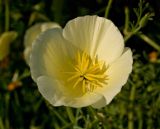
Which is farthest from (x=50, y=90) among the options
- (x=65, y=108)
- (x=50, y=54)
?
(x=65, y=108)

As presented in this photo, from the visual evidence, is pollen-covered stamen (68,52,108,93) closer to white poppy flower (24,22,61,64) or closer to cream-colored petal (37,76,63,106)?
cream-colored petal (37,76,63,106)

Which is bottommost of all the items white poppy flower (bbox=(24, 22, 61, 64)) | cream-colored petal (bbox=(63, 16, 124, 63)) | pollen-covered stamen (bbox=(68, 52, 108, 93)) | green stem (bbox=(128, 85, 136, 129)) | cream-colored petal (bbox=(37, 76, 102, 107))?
green stem (bbox=(128, 85, 136, 129))

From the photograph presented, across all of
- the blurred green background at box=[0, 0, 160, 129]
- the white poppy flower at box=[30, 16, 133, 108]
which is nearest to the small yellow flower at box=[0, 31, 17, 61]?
the blurred green background at box=[0, 0, 160, 129]

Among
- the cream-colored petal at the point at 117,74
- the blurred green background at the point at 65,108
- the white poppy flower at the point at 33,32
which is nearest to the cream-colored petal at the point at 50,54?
the cream-colored petal at the point at 117,74

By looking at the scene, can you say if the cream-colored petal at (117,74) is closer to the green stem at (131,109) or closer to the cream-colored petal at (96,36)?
the cream-colored petal at (96,36)

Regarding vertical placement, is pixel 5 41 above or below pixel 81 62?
below

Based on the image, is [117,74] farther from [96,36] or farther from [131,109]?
[131,109]
